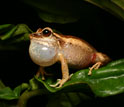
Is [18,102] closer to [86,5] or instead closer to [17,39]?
[17,39]

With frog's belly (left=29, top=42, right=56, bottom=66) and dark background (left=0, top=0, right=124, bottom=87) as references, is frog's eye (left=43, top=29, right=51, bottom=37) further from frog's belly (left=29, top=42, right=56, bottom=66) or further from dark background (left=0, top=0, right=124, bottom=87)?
dark background (left=0, top=0, right=124, bottom=87)

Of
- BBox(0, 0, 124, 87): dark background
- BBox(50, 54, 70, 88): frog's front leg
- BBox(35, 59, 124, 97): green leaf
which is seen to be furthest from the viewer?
BBox(0, 0, 124, 87): dark background

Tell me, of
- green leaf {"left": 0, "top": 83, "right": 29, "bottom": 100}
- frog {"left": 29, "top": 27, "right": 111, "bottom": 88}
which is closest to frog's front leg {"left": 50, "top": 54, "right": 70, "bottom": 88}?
frog {"left": 29, "top": 27, "right": 111, "bottom": 88}

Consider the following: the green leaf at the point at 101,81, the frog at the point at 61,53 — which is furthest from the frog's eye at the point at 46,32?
the green leaf at the point at 101,81

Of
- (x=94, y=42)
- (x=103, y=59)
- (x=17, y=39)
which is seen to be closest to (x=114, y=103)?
(x=103, y=59)

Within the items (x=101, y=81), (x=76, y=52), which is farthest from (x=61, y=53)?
(x=101, y=81)

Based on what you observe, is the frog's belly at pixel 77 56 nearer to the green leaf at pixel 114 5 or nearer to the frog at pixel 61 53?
the frog at pixel 61 53
